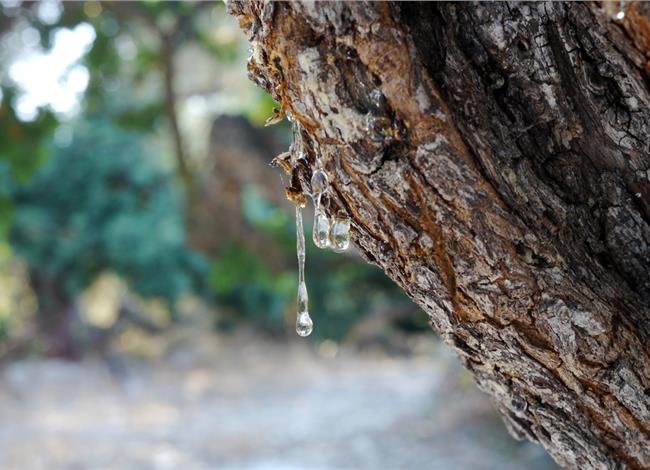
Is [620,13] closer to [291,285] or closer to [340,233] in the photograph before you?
[340,233]

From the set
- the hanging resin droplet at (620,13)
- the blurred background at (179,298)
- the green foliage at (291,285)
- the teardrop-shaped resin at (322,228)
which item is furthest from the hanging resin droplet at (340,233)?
the green foliage at (291,285)

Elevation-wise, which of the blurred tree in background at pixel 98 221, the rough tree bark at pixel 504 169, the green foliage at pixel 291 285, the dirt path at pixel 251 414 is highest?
the blurred tree in background at pixel 98 221

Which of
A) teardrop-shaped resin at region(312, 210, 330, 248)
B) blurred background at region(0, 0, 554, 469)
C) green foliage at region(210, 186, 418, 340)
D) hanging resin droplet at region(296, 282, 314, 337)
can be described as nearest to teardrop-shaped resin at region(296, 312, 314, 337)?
hanging resin droplet at region(296, 282, 314, 337)

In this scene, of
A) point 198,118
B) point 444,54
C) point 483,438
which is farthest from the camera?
point 198,118

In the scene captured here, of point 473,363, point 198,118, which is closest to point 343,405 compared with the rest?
point 198,118

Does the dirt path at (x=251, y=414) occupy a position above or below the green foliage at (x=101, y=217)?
below

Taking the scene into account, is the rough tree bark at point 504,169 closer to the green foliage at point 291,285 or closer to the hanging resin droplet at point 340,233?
the hanging resin droplet at point 340,233

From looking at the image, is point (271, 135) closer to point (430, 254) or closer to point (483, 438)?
point (483, 438)

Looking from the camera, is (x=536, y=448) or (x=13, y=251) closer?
(x=536, y=448)
